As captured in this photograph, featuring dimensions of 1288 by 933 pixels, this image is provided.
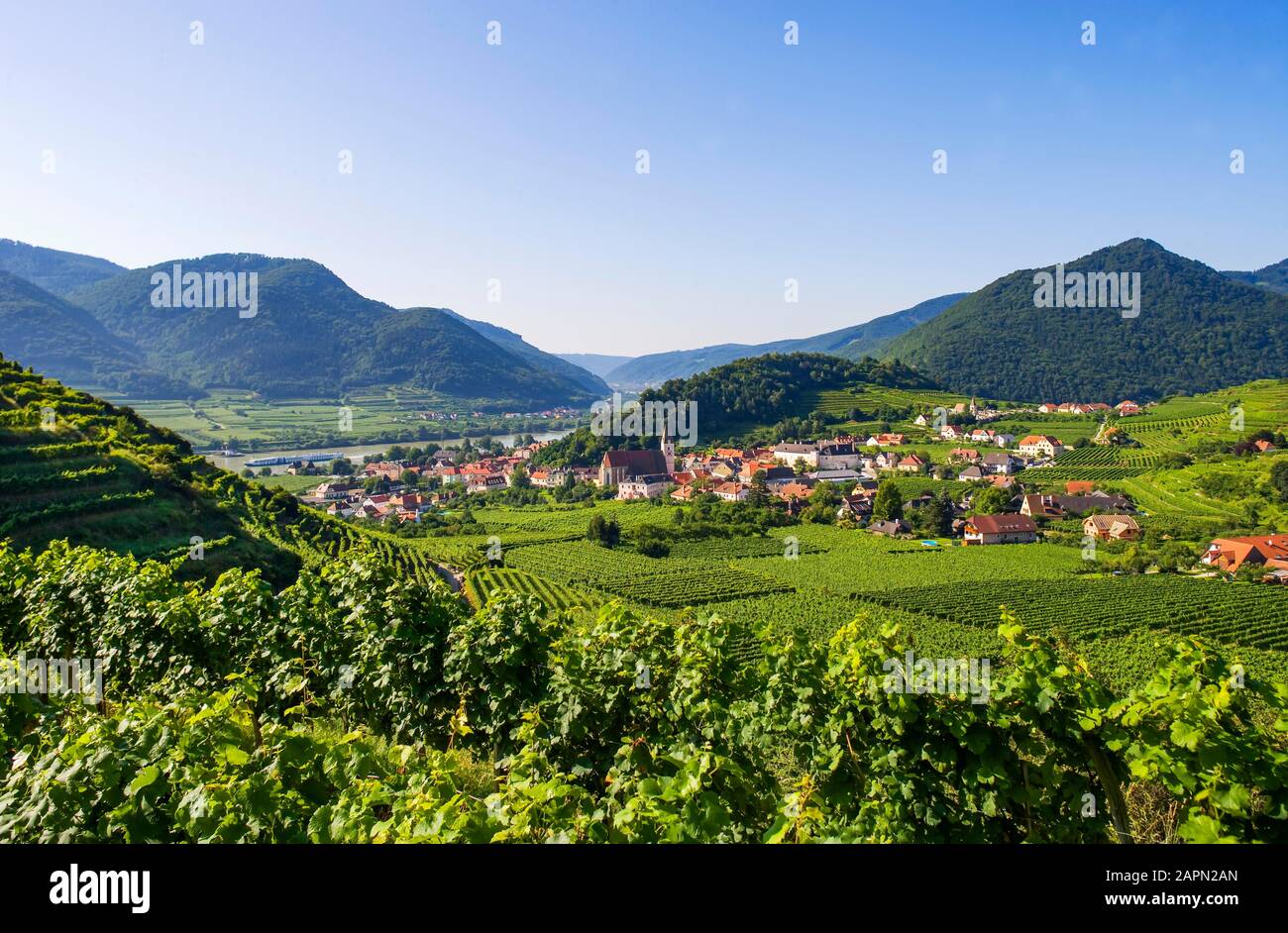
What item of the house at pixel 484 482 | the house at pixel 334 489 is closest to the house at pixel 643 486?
the house at pixel 484 482

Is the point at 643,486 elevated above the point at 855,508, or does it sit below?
above

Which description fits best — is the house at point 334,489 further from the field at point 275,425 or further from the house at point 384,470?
the field at point 275,425

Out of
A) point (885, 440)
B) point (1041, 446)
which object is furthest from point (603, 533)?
point (1041, 446)

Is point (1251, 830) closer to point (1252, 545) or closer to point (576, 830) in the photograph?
point (576, 830)

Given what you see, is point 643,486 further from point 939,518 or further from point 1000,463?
point 1000,463

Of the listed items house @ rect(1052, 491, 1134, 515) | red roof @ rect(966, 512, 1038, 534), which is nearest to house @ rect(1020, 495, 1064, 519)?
house @ rect(1052, 491, 1134, 515)

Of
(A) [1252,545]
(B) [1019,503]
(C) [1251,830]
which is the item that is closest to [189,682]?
(C) [1251,830]

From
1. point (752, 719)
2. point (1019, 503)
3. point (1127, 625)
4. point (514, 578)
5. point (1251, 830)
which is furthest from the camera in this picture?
point (1019, 503)

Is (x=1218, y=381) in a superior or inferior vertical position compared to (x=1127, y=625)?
superior
